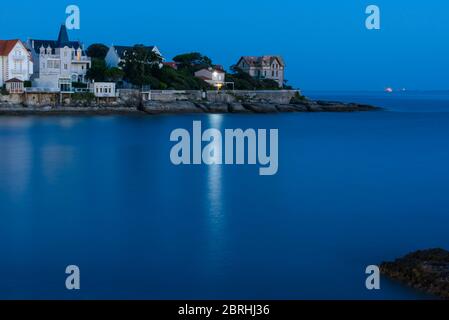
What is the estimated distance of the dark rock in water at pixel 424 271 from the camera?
11000 millimetres

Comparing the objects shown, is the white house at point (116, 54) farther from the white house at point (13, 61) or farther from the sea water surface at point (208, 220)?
the sea water surface at point (208, 220)

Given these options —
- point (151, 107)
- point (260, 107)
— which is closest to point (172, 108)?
point (151, 107)

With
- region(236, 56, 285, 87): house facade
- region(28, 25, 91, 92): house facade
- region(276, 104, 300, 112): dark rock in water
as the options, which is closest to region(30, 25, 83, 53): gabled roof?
region(28, 25, 91, 92): house facade

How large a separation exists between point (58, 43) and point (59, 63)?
6.15 ft

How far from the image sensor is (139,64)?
5825cm

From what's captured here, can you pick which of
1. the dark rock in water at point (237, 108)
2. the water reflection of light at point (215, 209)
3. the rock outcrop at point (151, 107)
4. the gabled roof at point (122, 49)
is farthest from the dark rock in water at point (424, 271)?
the gabled roof at point (122, 49)

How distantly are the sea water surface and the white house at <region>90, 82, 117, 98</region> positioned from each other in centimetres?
1842

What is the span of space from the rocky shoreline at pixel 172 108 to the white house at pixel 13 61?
248cm

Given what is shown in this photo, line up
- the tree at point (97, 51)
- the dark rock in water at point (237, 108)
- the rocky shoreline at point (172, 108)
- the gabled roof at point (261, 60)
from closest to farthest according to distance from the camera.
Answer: the rocky shoreline at point (172, 108) → the dark rock in water at point (237, 108) → the tree at point (97, 51) → the gabled roof at point (261, 60)

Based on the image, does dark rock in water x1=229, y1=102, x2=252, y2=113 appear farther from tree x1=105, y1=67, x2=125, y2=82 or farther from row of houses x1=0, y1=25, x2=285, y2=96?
row of houses x1=0, y1=25, x2=285, y2=96

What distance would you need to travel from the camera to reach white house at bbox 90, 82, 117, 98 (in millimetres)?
53634

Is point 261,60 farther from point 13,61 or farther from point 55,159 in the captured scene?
point 55,159

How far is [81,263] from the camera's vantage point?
13562 millimetres

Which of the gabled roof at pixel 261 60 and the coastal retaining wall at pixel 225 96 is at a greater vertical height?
the gabled roof at pixel 261 60
